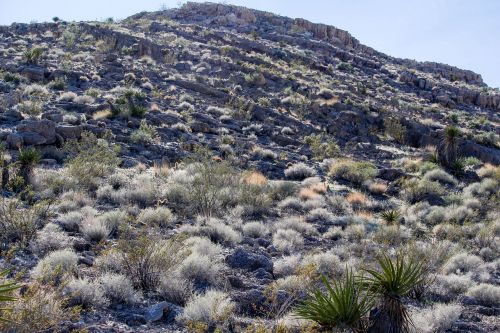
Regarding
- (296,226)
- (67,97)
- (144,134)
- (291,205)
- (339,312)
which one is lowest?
(291,205)

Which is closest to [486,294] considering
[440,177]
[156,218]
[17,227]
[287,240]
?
[287,240]

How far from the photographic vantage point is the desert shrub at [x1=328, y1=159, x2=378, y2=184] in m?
18.8

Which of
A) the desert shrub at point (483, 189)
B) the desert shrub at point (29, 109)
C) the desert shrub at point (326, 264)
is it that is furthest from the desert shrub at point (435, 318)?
the desert shrub at point (29, 109)

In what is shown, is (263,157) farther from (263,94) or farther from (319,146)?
(263,94)

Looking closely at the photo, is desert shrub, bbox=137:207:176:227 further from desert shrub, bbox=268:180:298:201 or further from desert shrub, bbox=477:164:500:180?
desert shrub, bbox=477:164:500:180

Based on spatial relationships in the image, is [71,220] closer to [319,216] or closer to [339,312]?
[339,312]

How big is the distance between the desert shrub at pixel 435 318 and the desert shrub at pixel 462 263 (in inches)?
105

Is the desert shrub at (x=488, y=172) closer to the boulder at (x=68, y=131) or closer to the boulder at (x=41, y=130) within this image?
the boulder at (x=68, y=131)

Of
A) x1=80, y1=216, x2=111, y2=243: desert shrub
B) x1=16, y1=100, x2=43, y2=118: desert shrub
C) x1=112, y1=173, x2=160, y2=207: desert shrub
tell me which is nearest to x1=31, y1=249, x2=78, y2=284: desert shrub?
x1=80, y1=216, x2=111, y2=243: desert shrub

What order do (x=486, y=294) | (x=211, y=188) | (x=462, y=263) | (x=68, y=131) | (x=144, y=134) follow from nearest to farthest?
1. (x=486, y=294)
2. (x=462, y=263)
3. (x=211, y=188)
4. (x=68, y=131)
5. (x=144, y=134)

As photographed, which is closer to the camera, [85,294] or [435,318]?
[85,294]

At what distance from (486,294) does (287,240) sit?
4.23m

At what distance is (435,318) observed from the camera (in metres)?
6.61

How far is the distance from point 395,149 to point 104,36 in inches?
1003
